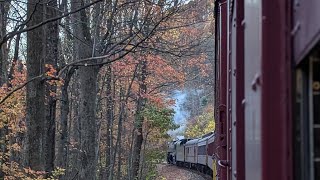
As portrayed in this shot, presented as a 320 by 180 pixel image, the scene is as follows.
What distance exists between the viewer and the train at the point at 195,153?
70.9 feet

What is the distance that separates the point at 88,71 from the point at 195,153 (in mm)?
15354

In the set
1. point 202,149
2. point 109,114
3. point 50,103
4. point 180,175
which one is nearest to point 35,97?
point 50,103

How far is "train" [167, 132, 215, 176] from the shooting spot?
21602 mm

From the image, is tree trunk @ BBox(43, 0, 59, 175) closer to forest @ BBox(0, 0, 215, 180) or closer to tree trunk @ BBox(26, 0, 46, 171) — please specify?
forest @ BBox(0, 0, 215, 180)

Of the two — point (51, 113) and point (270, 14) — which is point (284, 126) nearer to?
point (270, 14)

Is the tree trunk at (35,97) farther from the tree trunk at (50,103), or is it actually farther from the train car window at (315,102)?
the train car window at (315,102)

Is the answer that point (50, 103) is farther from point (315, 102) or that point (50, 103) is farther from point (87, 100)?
point (315, 102)

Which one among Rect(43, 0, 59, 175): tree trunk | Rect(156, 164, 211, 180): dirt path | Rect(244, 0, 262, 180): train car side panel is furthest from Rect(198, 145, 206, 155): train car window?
Rect(244, 0, 262, 180): train car side panel

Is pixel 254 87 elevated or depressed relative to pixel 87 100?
depressed

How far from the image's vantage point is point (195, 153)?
3027cm

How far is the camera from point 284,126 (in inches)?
57.3

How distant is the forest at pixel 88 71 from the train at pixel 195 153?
6.71 ft

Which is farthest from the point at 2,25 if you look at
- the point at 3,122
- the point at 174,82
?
the point at 174,82

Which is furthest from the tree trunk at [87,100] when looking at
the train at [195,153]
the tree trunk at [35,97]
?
the tree trunk at [35,97]
